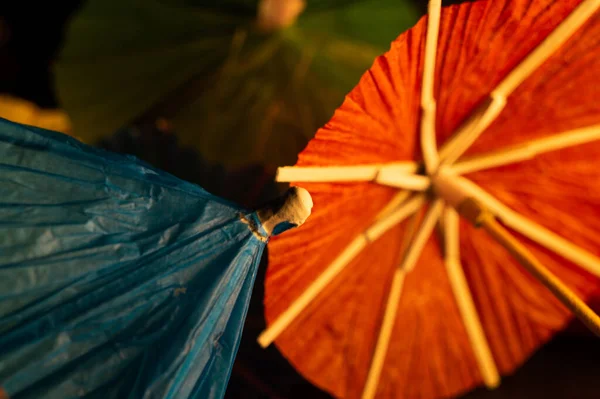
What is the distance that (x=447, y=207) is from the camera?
0.78m

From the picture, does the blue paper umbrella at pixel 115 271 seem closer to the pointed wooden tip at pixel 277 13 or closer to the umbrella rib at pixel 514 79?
the umbrella rib at pixel 514 79

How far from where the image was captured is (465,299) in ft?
2.77

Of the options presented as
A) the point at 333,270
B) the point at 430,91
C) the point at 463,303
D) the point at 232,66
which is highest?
the point at 232,66

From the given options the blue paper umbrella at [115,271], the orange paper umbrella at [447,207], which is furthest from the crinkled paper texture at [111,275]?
the orange paper umbrella at [447,207]

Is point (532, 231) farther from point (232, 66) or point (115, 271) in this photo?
point (232, 66)

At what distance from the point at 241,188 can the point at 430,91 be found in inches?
18.0

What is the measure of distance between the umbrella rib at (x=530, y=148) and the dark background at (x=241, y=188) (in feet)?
1.22

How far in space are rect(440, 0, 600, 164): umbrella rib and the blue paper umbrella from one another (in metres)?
0.34

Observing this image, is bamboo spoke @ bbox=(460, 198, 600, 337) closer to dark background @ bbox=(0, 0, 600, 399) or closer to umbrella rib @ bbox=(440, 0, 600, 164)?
umbrella rib @ bbox=(440, 0, 600, 164)

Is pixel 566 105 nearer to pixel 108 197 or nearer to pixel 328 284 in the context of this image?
pixel 328 284

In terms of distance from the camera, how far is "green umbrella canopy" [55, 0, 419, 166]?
1.15 metres

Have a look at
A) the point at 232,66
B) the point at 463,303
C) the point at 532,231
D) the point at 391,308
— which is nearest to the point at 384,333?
the point at 391,308

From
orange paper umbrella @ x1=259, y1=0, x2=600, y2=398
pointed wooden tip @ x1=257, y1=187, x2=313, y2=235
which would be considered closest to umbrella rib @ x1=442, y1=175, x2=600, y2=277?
orange paper umbrella @ x1=259, y1=0, x2=600, y2=398

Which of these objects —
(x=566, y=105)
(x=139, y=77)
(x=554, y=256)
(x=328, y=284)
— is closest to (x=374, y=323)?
(x=328, y=284)
